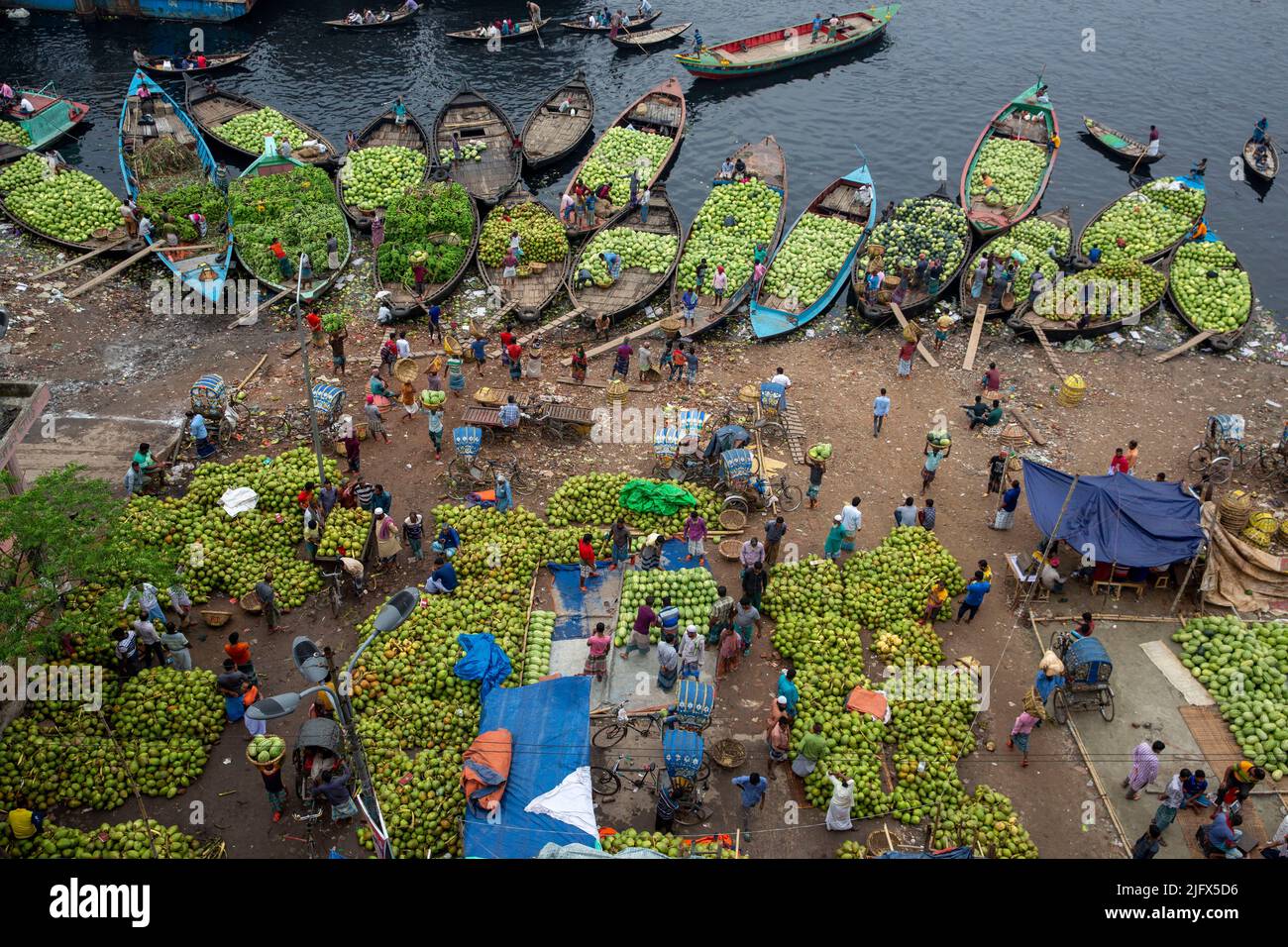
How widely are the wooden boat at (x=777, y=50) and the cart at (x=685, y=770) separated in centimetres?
3923

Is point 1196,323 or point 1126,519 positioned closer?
point 1126,519

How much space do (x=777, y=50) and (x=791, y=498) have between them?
33154mm

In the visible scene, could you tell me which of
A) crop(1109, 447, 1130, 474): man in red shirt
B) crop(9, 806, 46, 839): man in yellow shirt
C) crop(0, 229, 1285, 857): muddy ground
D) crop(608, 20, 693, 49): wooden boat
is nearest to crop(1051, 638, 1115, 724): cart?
crop(0, 229, 1285, 857): muddy ground

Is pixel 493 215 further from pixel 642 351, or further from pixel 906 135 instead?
pixel 906 135

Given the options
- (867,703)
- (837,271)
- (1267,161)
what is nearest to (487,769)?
(867,703)

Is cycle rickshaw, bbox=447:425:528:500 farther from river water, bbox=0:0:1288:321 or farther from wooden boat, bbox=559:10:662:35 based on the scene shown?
wooden boat, bbox=559:10:662:35

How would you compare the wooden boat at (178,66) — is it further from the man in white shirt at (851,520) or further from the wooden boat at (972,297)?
the man in white shirt at (851,520)

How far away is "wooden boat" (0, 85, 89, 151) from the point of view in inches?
1603

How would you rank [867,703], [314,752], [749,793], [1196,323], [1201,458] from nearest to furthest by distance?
[749,793] < [314,752] < [867,703] < [1201,458] < [1196,323]

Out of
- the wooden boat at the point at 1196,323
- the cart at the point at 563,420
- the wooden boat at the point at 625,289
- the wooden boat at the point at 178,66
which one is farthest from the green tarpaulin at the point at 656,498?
the wooden boat at the point at 178,66

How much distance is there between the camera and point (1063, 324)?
31281 millimetres

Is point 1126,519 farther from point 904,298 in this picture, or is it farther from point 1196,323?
point 1196,323

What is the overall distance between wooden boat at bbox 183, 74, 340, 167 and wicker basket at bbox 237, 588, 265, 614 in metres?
22.9

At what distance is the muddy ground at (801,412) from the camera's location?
18.8 meters
